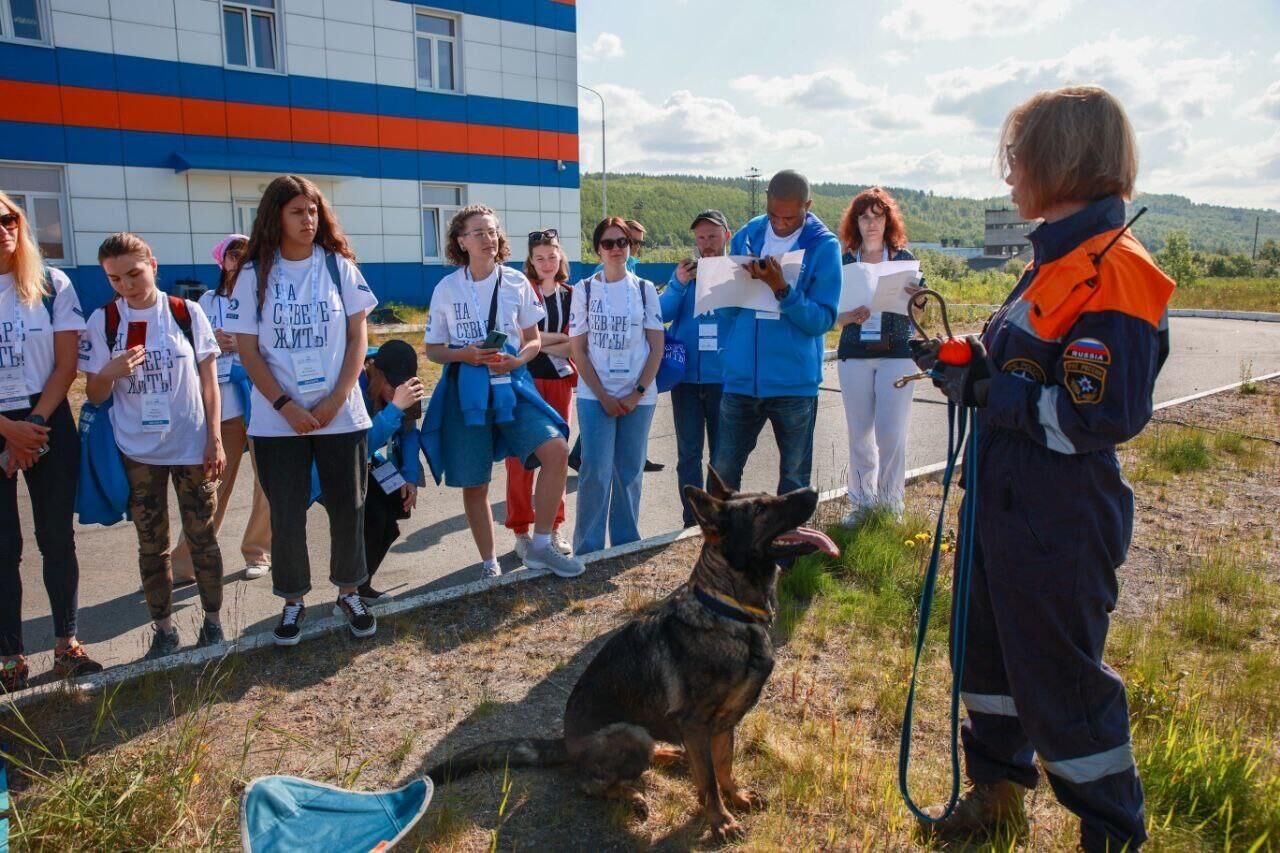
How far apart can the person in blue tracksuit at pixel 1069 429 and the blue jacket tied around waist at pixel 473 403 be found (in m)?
2.96

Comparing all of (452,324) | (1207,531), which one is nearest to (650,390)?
(452,324)

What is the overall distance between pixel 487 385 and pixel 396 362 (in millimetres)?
553

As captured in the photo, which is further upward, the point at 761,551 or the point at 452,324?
the point at 452,324

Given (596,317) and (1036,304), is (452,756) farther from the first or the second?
(596,317)

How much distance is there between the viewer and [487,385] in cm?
503

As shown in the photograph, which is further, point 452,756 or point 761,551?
point 452,756

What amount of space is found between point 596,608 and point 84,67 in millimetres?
17401

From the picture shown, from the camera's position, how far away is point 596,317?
18.5ft

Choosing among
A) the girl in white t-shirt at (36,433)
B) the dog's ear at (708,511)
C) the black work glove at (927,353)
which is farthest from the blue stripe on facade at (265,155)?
the black work glove at (927,353)

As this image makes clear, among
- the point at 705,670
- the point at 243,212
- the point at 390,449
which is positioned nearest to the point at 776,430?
the point at 390,449

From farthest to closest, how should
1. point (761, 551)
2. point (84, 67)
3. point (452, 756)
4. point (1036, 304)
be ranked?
point (84, 67) < point (452, 756) < point (761, 551) < point (1036, 304)

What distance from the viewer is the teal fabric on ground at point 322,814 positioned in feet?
8.93

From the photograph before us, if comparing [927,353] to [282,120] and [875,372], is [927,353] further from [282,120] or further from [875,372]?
[282,120]

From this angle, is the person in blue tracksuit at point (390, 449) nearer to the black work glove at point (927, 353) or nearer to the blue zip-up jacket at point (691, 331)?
the blue zip-up jacket at point (691, 331)
